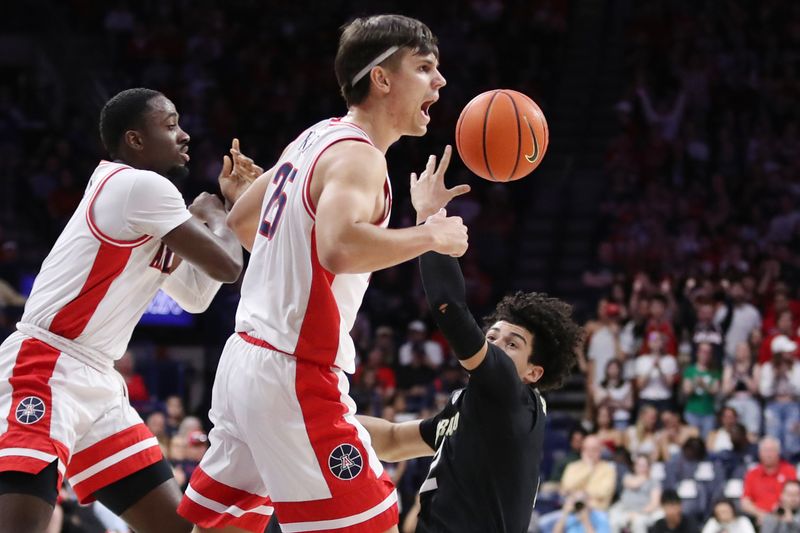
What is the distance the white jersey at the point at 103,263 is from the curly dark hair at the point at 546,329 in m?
1.24

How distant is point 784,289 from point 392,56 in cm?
949

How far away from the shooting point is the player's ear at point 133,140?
4723mm

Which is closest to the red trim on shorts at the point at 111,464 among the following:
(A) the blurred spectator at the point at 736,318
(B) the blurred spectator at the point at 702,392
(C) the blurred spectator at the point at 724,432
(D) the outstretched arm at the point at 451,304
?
(D) the outstretched arm at the point at 451,304

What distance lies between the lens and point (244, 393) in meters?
3.75

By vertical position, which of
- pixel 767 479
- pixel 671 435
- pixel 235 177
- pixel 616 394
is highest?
pixel 235 177

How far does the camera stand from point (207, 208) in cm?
464

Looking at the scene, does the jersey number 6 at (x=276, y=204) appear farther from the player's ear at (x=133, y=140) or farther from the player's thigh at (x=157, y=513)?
→ the player's thigh at (x=157, y=513)

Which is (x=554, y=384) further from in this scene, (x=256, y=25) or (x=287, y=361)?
(x=256, y=25)


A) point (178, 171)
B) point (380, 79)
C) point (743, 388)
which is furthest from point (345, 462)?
point (743, 388)

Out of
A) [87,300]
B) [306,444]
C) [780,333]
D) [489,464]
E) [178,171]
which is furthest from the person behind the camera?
[780,333]

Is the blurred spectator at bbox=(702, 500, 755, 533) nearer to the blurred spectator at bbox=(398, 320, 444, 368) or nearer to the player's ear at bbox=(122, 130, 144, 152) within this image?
the blurred spectator at bbox=(398, 320, 444, 368)

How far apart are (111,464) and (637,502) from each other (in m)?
7.20

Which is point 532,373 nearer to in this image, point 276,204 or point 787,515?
point 276,204

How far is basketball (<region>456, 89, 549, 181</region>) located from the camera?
4.88m
